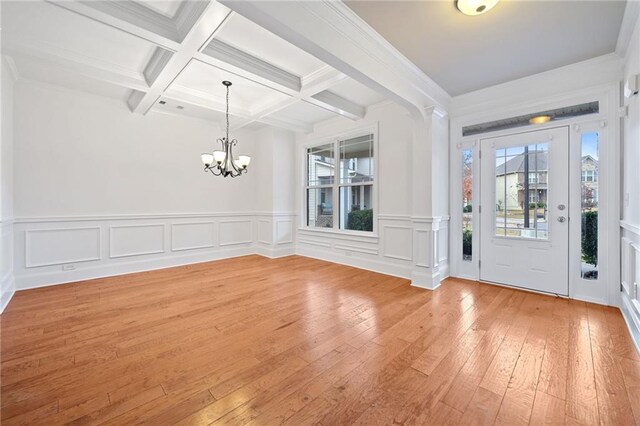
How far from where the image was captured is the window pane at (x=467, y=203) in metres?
3.97

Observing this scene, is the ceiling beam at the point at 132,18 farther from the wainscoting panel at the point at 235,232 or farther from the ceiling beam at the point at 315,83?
the wainscoting panel at the point at 235,232

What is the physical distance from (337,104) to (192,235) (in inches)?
→ 143

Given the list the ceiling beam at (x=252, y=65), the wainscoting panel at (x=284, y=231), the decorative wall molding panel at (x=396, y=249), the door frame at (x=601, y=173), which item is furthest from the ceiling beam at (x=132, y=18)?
the door frame at (x=601, y=173)

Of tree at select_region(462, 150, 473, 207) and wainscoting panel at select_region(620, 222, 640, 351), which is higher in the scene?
tree at select_region(462, 150, 473, 207)

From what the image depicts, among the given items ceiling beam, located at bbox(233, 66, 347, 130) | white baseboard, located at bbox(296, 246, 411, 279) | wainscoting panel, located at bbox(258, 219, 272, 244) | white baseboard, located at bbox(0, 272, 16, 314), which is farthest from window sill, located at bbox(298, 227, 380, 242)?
white baseboard, located at bbox(0, 272, 16, 314)

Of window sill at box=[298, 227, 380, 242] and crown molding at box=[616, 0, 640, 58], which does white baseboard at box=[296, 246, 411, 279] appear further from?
crown molding at box=[616, 0, 640, 58]

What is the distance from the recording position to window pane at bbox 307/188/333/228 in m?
5.65

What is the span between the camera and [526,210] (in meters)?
3.53

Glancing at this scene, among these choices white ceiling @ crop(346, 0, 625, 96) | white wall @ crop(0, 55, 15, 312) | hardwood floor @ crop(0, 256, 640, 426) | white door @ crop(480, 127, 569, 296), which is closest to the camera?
hardwood floor @ crop(0, 256, 640, 426)

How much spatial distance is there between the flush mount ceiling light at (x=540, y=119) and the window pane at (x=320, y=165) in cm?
318

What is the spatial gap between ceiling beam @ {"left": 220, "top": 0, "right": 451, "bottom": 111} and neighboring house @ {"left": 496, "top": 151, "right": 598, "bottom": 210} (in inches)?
63.9

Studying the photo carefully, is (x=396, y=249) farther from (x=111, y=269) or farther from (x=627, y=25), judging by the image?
(x=111, y=269)

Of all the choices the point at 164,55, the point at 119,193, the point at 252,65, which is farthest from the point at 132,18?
the point at 119,193

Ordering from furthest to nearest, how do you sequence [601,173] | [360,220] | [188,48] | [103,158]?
[360,220]
[103,158]
[601,173]
[188,48]
